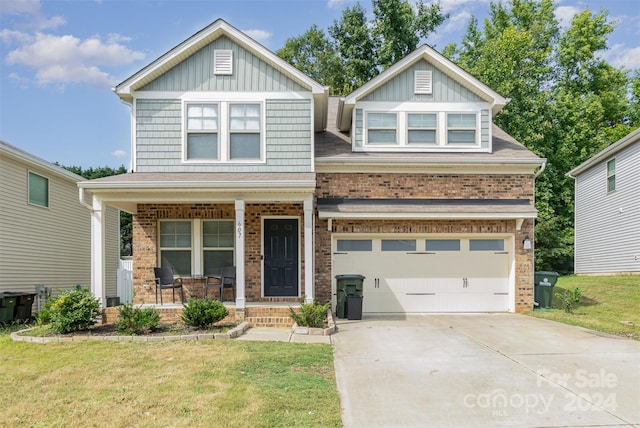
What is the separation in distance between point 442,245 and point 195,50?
25.9 feet

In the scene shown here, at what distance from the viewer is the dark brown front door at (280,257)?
12875mm

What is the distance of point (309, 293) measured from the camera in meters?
11.4

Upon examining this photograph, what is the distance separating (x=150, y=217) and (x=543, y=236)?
2013 cm

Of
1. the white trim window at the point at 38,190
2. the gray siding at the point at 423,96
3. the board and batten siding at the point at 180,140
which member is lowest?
the white trim window at the point at 38,190

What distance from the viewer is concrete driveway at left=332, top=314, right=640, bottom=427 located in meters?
5.31

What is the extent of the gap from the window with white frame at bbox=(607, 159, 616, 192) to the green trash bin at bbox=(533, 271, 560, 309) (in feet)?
33.0

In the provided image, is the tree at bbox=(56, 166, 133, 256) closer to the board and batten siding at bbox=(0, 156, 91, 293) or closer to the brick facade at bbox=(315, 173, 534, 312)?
the board and batten siding at bbox=(0, 156, 91, 293)

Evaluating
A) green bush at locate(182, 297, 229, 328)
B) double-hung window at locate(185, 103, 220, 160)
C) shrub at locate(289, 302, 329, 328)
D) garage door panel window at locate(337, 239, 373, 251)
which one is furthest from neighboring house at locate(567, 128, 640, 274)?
green bush at locate(182, 297, 229, 328)

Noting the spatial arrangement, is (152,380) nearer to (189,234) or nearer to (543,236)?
(189,234)

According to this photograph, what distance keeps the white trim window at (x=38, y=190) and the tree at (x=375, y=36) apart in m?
18.0

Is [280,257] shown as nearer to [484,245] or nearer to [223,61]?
[223,61]

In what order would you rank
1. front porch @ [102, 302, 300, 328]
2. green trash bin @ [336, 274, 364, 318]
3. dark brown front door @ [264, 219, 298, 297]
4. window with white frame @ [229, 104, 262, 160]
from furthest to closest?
dark brown front door @ [264, 219, 298, 297]
window with white frame @ [229, 104, 262, 160]
green trash bin @ [336, 274, 364, 318]
front porch @ [102, 302, 300, 328]

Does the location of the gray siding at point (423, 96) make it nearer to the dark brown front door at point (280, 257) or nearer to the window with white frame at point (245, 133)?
the window with white frame at point (245, 133)

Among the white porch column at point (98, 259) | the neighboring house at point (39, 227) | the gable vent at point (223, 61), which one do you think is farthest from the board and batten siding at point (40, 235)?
the gable vent at point (223, 61)
